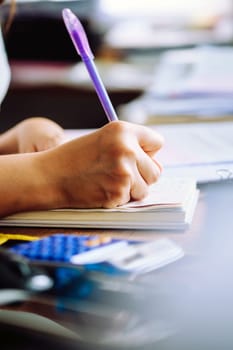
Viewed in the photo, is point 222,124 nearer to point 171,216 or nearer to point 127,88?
point 171,216

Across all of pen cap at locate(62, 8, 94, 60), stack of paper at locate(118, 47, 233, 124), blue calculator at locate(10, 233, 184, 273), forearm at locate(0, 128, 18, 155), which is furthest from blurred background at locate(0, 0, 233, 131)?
blue calculator at locate(10, 233, 184, 273)

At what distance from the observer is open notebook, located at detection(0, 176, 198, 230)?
28.3 inches

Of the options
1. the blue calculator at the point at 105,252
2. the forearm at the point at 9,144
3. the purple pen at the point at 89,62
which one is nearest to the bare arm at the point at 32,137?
the forearm at the point at 9,144

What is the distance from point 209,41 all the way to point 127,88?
0.67 meters

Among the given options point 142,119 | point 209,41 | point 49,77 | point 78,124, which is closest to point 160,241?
point 142,119

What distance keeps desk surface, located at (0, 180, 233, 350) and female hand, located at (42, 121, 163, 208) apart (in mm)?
45

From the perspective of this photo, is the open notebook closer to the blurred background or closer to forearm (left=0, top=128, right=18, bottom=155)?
forearm (left=0, top=128, right=18, bottom=155)

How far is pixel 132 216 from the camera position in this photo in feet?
2.38

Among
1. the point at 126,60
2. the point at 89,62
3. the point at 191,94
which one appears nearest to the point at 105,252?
the point at 89,62

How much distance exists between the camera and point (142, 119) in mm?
1445

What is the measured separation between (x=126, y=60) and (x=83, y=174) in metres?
1.99

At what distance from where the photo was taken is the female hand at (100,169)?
74 centimetres

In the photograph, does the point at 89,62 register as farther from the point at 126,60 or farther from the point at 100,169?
the point at 126,60

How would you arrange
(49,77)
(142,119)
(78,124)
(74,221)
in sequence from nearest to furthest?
(74,221) < (142,119) < (78,124) < (49,77)
